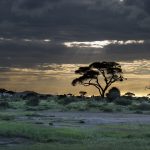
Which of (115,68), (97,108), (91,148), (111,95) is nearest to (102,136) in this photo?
(91,148)

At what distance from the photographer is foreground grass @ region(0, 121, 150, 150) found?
22984 mm

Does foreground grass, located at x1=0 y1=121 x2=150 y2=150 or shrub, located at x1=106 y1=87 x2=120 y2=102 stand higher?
shrub, located at x1=106 y1=87 x2=120 y2=102

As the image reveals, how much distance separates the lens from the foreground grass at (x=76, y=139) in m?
23.0

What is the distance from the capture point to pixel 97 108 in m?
61.4

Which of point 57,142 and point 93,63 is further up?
point 93,63

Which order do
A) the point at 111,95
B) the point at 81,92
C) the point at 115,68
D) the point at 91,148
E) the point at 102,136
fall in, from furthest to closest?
the point at 81,92 → the point at 115,68 → the point at 111,95 → the point at 102,136 → the point at 91,148

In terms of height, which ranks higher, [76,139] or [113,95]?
[113,95]

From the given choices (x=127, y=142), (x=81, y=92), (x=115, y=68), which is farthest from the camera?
(x=81, y=92)

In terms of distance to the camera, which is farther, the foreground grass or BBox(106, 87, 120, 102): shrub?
BBox(106, 87, 120, 102): shrub

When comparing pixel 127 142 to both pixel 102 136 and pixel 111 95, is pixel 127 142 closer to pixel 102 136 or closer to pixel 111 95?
pixel 102 136

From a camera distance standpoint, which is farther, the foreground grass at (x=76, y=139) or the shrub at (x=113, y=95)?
the shrub at (x=113, y=95)

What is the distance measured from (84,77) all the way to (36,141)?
3195 inches

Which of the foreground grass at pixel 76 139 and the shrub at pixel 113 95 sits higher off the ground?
the shrub at pixel 113 95

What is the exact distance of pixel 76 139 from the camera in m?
25.9
